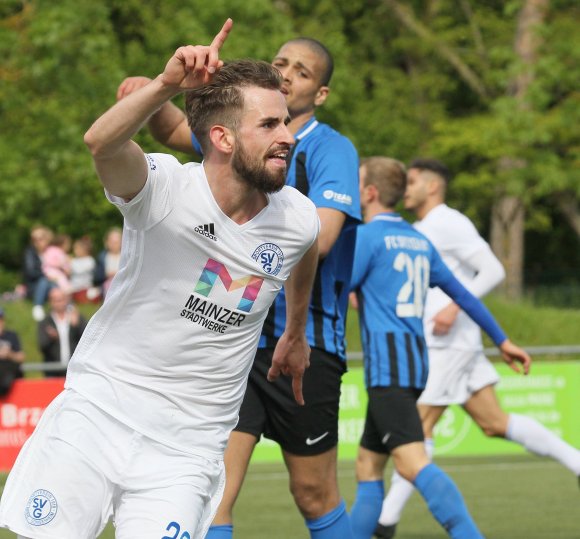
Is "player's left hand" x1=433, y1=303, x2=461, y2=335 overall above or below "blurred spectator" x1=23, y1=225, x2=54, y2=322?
above

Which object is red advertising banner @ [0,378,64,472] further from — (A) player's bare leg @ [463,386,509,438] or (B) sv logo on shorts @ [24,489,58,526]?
(B) sv logo on shorts @ [24,489,58,526]

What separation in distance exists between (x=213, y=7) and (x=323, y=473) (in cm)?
1958

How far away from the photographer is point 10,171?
2341 cm

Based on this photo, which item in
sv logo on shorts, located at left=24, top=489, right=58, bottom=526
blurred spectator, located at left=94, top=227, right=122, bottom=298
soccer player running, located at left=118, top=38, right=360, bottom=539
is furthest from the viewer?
blurred spectator, located at left=94, top=227, right=122, bottom=298

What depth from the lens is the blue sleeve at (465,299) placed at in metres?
7.17

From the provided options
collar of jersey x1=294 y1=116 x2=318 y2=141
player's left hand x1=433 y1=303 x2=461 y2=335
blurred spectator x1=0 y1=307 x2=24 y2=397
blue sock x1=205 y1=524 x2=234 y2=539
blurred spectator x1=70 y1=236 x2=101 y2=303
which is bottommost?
blurred spectator x1=70 y1=236 x2=101 y2=303

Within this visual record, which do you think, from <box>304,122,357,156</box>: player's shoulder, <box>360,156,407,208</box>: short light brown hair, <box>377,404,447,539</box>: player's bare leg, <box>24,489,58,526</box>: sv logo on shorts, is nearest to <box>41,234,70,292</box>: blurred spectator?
<box>377,404,447,539</box>: player's bare leg

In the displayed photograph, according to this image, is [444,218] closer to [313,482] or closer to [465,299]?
[465,299]

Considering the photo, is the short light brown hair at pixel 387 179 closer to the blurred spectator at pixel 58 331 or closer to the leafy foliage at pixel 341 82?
the blurred spectator at pixel 58 331

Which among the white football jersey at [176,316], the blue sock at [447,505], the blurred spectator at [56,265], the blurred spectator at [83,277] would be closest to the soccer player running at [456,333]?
the blue sock at [447,505]

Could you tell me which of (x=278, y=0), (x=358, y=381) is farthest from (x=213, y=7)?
(x=358, y=381)

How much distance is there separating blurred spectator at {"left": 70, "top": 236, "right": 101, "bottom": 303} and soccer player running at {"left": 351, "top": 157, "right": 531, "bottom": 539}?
10.5 m

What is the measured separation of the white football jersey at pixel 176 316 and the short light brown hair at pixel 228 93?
0.59 ft

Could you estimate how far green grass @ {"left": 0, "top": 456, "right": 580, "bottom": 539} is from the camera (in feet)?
28.8
